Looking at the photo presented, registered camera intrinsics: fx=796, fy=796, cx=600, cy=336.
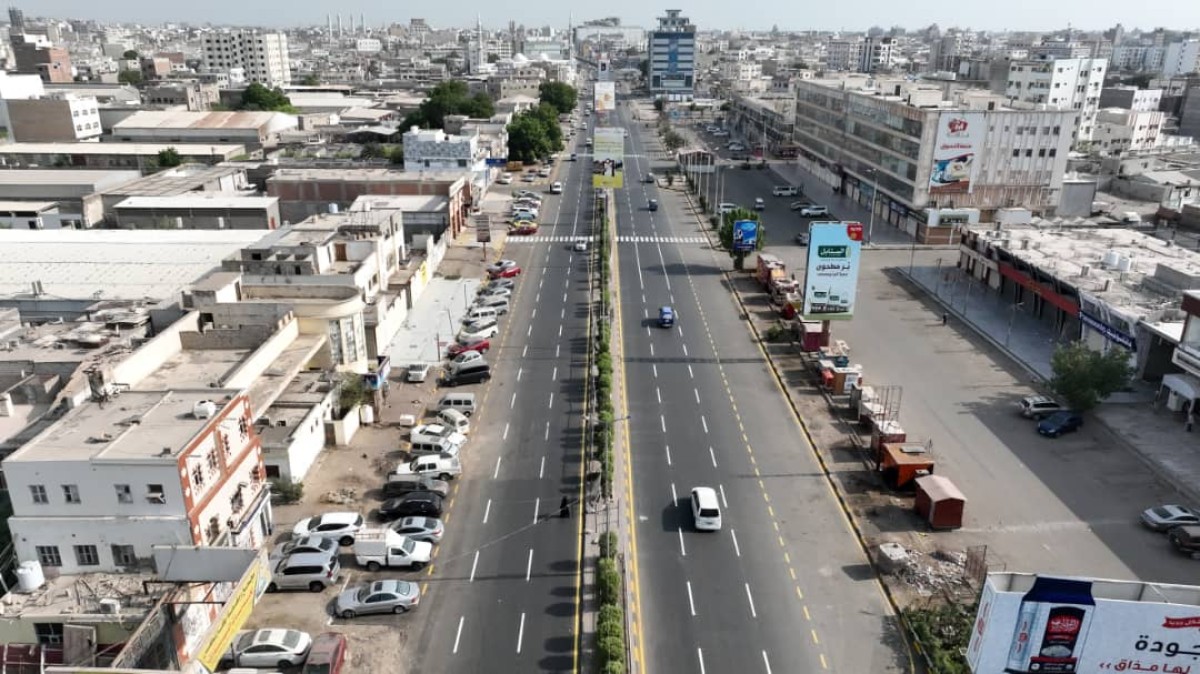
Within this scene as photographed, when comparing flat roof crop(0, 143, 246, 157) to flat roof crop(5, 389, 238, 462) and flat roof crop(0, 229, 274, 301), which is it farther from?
flat roof crop(5, 389, 238, 462)

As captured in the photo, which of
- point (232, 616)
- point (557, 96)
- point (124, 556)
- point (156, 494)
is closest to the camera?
point (232, 616)

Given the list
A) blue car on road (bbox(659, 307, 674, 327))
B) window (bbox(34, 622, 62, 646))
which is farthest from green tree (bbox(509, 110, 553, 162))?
window (bbox(34, 622, 62, 646))

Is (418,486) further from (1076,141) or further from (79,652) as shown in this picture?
(1076,141)

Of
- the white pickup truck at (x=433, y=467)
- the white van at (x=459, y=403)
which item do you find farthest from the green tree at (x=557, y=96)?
the white pickup truck at (x=433, y=467)

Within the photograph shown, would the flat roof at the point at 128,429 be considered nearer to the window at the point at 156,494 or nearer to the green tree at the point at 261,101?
the window at the point at 156,494

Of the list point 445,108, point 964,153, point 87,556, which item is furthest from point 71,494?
point 445,108

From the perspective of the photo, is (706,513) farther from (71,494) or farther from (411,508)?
(71,494)

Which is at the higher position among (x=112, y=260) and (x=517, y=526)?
(x=112, y=260)
